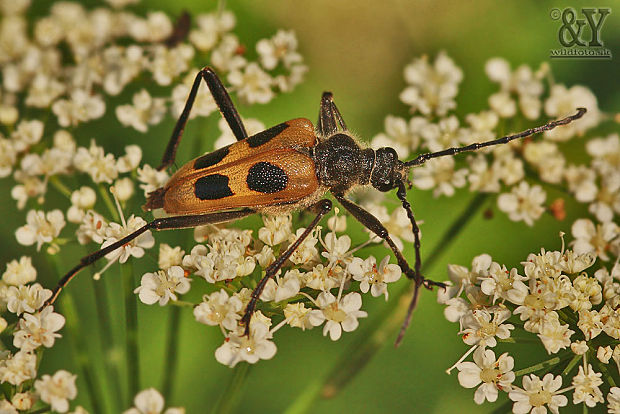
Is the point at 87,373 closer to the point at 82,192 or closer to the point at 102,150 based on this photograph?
the point at 82,192

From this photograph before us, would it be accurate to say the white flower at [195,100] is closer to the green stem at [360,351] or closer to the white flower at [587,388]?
the green stem at [360,351]

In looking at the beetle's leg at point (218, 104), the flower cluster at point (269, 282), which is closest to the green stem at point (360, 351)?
the flower cluster at point (269, 282)

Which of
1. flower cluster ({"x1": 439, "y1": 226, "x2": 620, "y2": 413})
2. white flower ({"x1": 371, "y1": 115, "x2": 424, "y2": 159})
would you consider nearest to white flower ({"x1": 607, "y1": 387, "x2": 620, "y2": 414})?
flower cluster ({"x1": 439, "y1": 226, "x2": 620, "y2": 413})

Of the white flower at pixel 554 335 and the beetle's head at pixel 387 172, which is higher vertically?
the beetle's head at pixel 387 172

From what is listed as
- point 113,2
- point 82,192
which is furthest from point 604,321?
point 113,2

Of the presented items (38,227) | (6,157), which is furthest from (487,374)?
(6,157)

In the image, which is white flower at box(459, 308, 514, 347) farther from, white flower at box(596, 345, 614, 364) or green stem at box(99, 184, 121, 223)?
green stem at box(99, 184, 121, 223)

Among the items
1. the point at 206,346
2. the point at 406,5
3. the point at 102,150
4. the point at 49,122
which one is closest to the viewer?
the point at 206,346
